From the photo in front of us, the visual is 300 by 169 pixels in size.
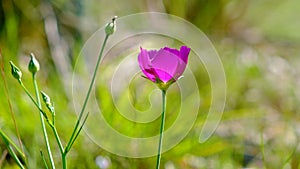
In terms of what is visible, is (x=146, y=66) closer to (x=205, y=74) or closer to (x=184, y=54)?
(x=184, y=54)

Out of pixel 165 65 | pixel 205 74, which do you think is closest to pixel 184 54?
pixel 165 65

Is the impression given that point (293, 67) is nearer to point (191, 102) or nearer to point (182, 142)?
point (191, 102)

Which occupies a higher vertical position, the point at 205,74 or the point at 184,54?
the point at 205,74

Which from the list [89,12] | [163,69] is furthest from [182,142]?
[89,12]

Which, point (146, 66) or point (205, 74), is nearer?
point (146, 66)

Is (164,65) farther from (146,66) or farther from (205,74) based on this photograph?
(205,74)

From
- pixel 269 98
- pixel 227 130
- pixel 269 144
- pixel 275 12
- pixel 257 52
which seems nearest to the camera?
pixel 269 144

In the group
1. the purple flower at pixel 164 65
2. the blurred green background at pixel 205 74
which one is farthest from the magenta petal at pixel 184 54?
the blurred green background at pixel 205 74
